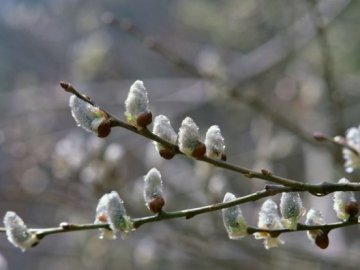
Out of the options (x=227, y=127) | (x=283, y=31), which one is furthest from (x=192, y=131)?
(x=227, y=127)

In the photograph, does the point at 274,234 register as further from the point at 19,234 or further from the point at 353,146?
the point at 19,234

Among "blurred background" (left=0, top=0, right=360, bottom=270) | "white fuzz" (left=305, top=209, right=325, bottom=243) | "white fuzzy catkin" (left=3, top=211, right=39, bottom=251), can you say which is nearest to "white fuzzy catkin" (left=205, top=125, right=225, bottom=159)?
"white fuzz" (left=305, top=209, right=325, bottom=243)

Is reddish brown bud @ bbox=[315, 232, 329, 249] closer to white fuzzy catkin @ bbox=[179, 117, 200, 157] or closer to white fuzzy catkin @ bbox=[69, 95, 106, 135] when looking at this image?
white fuzzy catkin @ bbox=[179, 117, 200, 157]

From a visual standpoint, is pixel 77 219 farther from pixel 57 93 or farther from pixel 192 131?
pixel 192 131

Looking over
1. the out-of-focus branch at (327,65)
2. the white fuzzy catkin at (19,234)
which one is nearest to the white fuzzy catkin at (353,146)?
the white fuzzy catkin at (19,234)

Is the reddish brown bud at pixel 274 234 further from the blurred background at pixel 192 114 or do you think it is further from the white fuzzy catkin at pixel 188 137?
the blurred background at pixel 192 114

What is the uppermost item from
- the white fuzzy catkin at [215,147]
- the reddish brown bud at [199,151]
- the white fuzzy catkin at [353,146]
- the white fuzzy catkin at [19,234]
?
the white fuzzy catkin at [353,146]
